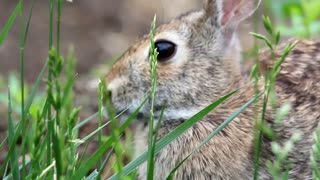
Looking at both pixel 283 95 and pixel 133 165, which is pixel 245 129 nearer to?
pixel 283 95

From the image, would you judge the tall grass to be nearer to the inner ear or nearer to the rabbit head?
the rabbit head

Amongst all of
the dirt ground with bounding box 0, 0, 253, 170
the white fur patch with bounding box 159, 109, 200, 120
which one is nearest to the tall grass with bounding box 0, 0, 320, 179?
the white fur patch with bounding box 159, 109, 200, 120

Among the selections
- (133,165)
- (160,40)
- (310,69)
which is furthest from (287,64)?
(133,165)

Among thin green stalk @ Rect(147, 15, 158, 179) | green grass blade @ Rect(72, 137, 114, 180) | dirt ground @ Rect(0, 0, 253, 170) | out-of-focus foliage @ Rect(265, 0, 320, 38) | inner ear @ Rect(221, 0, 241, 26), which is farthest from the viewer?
dirt ground @ Rect(0, 0, 253, 170)

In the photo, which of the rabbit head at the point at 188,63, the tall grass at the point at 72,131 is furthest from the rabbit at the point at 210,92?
the tall grass at the point at 72,131

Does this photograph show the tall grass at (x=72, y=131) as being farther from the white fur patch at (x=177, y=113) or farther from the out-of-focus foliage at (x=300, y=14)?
the out-of-focus foliage at (x=300, y=14)

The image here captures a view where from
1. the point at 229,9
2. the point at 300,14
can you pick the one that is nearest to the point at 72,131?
the point at 229,9
